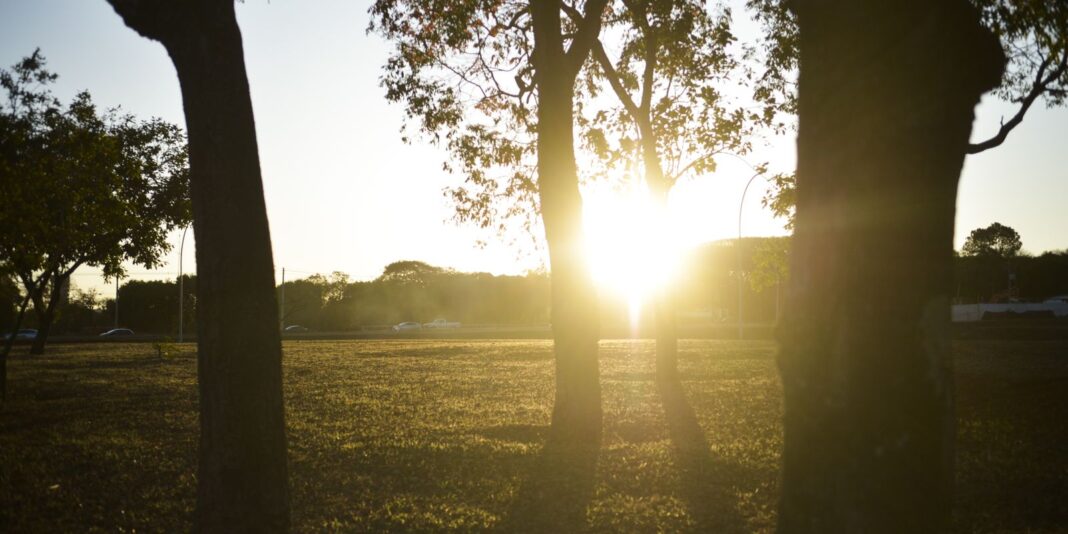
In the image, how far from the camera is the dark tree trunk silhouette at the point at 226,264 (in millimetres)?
4648

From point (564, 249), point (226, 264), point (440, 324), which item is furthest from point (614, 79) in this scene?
point (440, 324)

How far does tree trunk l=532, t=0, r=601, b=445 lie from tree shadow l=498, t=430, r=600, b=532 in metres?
0.61

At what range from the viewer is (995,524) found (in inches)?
244

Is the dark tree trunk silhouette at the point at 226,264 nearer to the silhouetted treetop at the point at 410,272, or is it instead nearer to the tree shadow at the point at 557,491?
the tree shadow at the point at 557,491

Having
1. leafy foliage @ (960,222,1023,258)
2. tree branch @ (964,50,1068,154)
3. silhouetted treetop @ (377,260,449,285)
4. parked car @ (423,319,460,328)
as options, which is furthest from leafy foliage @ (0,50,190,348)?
leafy foliage @ (960,222,1023,258)

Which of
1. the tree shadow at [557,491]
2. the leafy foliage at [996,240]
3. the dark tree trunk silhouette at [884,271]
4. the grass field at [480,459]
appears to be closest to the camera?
the dark tree trunk silhouette at [884,271]

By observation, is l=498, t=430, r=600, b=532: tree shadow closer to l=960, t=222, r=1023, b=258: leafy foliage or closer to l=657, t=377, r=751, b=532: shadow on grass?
l=657, t=377, r=751, b=532: shadow on grass

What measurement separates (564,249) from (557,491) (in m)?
4.07

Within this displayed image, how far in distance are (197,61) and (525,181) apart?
12.3m

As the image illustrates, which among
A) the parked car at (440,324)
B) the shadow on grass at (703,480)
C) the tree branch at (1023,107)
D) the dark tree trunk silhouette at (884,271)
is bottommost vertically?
the parked car at (440,324)

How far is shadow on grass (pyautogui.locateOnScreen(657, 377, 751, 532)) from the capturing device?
643 cm

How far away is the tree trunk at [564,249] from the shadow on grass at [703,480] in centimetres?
148

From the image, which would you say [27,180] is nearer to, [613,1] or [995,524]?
[613,1]

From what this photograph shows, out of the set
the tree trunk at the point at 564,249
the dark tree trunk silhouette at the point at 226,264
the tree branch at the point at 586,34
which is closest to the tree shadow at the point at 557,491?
the tree trunk at the point at 564,249
